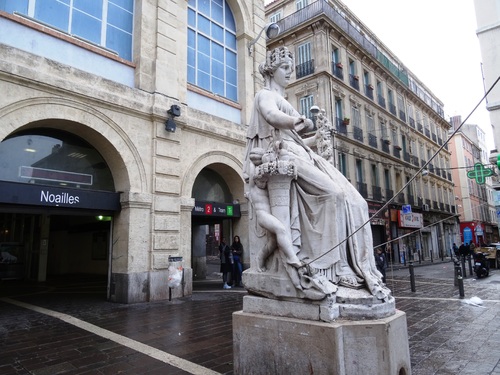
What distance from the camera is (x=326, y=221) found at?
3178 millimetres

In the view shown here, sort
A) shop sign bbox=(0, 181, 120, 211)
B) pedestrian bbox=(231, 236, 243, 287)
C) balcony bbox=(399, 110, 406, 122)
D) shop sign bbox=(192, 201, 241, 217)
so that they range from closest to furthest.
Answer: shop sign bbox=(0, 181, 120, 211)
shop sign bbox=(192, 201, 241, 217)
pedestrian bbox=(231, 236, 243, 287)
balcony bbox=(399, 110, 406, 122)

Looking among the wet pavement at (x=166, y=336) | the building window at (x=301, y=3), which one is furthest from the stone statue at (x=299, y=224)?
the building window at (x=301, y=3)

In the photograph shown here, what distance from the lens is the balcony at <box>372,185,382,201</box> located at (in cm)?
2503

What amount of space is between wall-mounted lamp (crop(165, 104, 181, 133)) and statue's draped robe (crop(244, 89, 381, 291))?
662 centimetres

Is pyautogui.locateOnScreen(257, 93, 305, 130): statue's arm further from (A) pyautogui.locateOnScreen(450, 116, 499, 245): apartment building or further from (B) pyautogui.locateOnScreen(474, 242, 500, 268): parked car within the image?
(A) pyautogui.locateOnScreen(450, 116, 499, 245): apartment building

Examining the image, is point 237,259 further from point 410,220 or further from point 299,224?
point 410,220

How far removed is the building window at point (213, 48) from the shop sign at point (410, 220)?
1925 cm

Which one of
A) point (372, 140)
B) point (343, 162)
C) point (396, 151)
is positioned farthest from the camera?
point (396, 151)

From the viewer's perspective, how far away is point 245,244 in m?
12.2

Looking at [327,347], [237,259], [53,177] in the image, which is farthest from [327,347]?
[237,259]

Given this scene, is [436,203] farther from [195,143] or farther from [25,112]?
[25,112]

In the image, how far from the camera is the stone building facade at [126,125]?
25.2 ft

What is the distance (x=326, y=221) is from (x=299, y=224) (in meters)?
0.26

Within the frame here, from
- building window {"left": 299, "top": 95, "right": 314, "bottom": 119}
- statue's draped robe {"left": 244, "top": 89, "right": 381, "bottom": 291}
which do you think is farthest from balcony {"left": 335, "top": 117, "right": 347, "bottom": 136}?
statue's draped robe {"left": 244, "top": 89, "right": 381, "bottom": 291}
